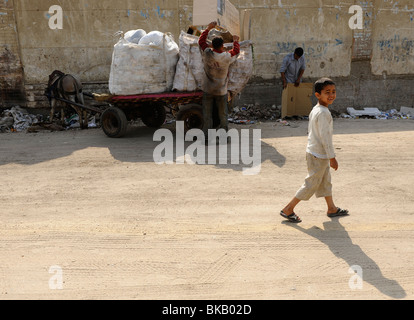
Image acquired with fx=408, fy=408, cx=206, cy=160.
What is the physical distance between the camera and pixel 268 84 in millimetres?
11375

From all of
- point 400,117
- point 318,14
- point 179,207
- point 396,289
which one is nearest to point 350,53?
point 318,14

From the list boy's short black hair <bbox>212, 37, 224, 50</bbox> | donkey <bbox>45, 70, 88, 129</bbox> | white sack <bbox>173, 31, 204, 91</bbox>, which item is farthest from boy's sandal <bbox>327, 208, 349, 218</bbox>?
donkey <bbox>45, 70, 88, 129</bbox>

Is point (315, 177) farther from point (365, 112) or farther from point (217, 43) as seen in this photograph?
point (365, 112)

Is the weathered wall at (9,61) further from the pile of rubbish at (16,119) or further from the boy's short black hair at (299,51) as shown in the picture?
the boy's short black hair at (299,51)

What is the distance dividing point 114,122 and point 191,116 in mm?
1586

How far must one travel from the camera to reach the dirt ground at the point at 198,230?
317 centimetres

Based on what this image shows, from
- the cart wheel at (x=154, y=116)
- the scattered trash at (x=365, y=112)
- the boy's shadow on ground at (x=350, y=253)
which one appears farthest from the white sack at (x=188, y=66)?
the scattered trash at (x=365, y=112)

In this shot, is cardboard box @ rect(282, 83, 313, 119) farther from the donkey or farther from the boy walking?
the boy walking

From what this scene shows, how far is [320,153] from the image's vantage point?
4.07m

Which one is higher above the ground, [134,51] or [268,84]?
[134,51]

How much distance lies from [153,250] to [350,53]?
972 centimetres

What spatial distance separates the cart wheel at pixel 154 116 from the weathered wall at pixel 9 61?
13.5ft

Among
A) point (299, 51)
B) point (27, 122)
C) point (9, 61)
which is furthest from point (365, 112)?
point (9, 61)

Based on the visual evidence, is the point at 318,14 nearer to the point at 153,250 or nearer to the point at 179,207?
the point at 179,207
